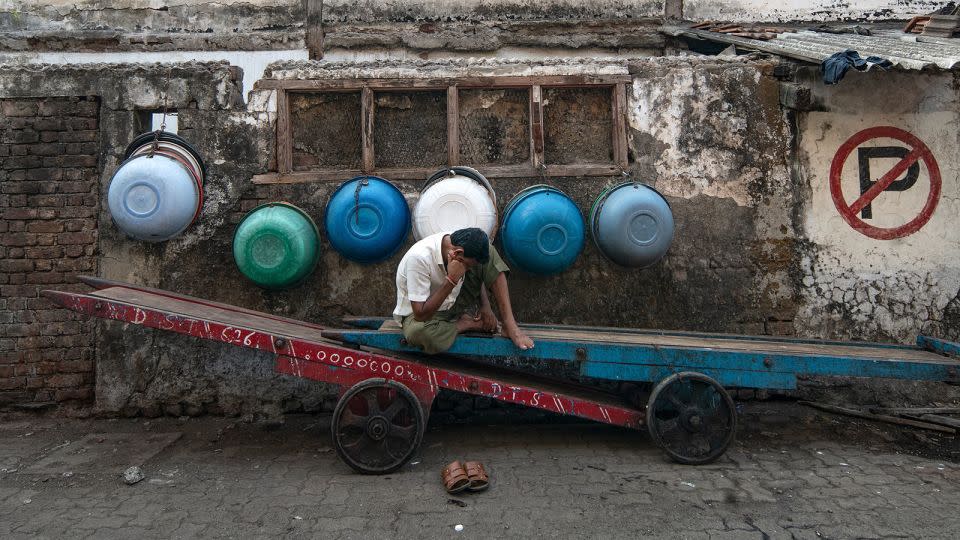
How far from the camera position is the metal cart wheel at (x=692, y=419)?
13.3ft

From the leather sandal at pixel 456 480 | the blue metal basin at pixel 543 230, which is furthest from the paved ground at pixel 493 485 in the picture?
the blue metal basin at pixel 543 230

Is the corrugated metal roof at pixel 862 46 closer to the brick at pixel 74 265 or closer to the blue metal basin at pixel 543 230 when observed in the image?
the blue metal basin at pixel 543 230

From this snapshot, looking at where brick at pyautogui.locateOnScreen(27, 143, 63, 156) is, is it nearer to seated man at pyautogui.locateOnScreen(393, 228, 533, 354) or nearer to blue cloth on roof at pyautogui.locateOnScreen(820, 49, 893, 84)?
seated man at pyautogui.locateOnScreen(393, 228, 533, 354)

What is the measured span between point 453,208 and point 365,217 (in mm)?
634

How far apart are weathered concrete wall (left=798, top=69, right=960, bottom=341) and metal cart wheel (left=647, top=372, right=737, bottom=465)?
170 cm

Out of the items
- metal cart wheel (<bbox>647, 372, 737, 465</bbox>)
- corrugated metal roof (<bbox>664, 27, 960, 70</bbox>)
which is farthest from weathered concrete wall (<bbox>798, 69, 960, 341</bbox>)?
metal cart wheel (<bbox>647, 372, 737, 465</bbox>)

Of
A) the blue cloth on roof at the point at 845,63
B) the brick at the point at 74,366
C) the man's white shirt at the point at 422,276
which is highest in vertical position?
the blue cloth on roof at the point at 845,63

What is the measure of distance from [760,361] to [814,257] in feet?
5.70

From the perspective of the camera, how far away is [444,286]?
3871mm

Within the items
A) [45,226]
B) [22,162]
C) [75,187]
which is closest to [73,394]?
[45,226]

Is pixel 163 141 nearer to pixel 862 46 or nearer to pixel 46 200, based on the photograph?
pixel 46 200

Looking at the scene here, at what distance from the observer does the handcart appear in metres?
3.96

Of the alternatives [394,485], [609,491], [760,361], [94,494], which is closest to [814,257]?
[760,361]

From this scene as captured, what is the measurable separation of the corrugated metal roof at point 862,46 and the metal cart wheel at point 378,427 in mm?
3878
